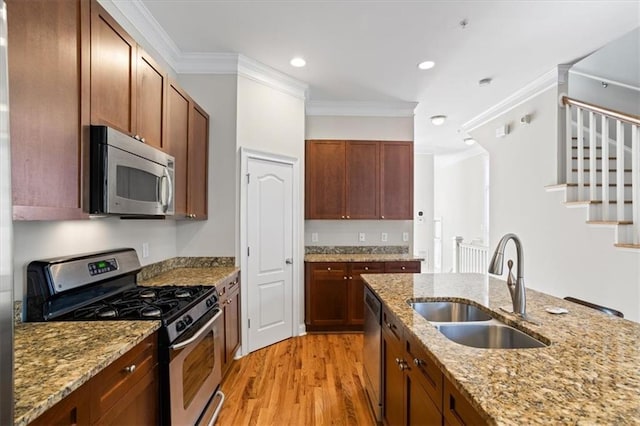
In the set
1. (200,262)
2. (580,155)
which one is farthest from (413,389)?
(580,155)

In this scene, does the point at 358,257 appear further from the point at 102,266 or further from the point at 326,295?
the point at 102,266

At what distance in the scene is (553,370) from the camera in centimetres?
100

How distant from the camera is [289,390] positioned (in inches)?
104

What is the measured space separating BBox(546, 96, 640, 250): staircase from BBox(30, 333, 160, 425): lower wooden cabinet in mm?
3634

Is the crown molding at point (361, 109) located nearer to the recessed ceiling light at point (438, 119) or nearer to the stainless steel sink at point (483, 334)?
the recessed ceiling light at point (438, 119)

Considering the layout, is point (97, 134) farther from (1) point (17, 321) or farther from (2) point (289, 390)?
(2) point (289, 390)

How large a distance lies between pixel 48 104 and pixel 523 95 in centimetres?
466

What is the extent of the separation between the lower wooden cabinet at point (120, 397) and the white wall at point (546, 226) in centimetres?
366

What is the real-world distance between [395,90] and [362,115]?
61cm

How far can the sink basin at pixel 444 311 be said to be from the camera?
1901 mm

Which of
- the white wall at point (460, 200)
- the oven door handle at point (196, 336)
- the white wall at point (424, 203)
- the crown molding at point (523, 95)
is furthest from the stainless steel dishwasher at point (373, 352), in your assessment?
the white wall at point (460, 200)

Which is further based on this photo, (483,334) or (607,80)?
(607,80)

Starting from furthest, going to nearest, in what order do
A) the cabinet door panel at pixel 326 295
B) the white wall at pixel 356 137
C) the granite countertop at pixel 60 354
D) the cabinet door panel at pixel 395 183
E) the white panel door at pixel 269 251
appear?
the white wall at pixel 356 137 → the cabinet door panel at pixel 395 183 → the cabinet door panel at pixel 326 295 → the white panel door at pixel 269 251 → the granite countertop at pixel 60 354

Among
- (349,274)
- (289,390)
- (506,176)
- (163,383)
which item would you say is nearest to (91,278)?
(163,383)
